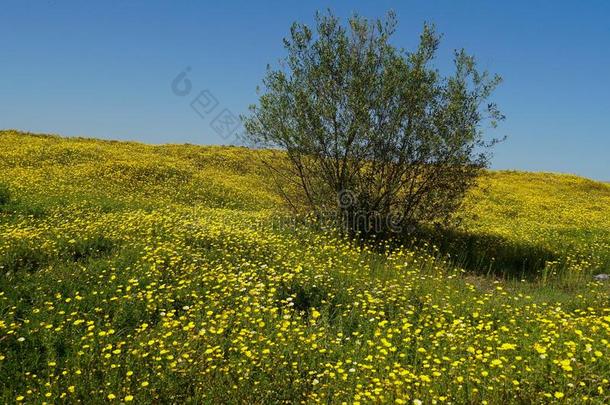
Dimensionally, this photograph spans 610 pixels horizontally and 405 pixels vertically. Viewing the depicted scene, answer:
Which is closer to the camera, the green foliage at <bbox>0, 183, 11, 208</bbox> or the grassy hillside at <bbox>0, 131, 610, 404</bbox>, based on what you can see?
the grassy hillside at <bbox>0, 131, 610, 404</bbox>

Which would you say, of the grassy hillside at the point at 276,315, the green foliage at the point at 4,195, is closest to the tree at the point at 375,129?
the grassy hillside at the point at 276,315

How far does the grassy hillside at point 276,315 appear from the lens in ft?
19.0

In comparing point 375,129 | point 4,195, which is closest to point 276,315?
point 375,129

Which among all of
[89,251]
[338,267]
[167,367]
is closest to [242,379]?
[167,367]

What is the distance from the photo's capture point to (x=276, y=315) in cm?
756

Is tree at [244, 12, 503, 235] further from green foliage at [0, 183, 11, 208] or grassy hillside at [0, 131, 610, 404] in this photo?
green foliage at [0, 183, 11, 208]

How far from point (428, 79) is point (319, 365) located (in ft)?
34.7

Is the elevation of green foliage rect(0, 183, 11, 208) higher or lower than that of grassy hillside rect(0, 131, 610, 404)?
higher

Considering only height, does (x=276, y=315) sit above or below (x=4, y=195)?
below

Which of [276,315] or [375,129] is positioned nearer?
[276,315]

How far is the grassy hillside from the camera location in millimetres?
5777

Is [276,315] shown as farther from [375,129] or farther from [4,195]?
[4,195]

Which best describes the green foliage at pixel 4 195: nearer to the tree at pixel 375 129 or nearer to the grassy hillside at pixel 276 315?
the grassy hillside at pixel 276 315

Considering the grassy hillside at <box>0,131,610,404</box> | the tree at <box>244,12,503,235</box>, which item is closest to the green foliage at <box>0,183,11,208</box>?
the grassy hillside at <box>0,131,610,404</box>
